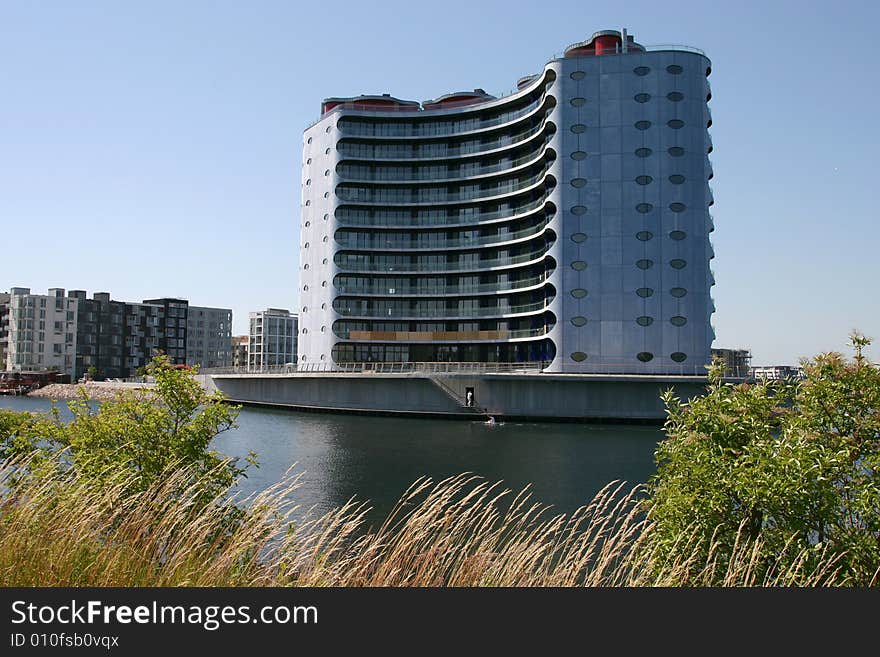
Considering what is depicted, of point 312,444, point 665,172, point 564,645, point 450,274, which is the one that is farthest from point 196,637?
point 450,274

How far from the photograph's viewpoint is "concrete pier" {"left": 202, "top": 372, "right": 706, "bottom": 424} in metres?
65.9

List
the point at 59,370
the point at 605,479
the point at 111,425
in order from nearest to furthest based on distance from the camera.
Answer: the point at 111,425 < the point at 605,479 < the point at 59,370

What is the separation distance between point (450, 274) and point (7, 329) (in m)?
116

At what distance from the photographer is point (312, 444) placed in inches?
1954

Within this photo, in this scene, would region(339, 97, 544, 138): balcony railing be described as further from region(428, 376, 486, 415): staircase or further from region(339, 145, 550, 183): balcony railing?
region(428, 376, 486, 415): staircase

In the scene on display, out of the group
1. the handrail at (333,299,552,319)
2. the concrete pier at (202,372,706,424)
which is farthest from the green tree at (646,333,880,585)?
the handrail at (333,299,552,319)

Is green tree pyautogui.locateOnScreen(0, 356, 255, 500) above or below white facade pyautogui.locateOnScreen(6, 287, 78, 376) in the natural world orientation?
below

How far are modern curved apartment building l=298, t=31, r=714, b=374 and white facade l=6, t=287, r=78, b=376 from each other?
3227 inches

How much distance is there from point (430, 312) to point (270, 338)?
113 metres

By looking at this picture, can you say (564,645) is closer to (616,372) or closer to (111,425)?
(111,425)

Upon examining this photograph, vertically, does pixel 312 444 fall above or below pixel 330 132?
below

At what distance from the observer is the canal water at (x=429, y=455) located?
102ft

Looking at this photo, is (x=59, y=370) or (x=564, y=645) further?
(x=59, y=370)

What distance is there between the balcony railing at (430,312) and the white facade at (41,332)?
89881mm
